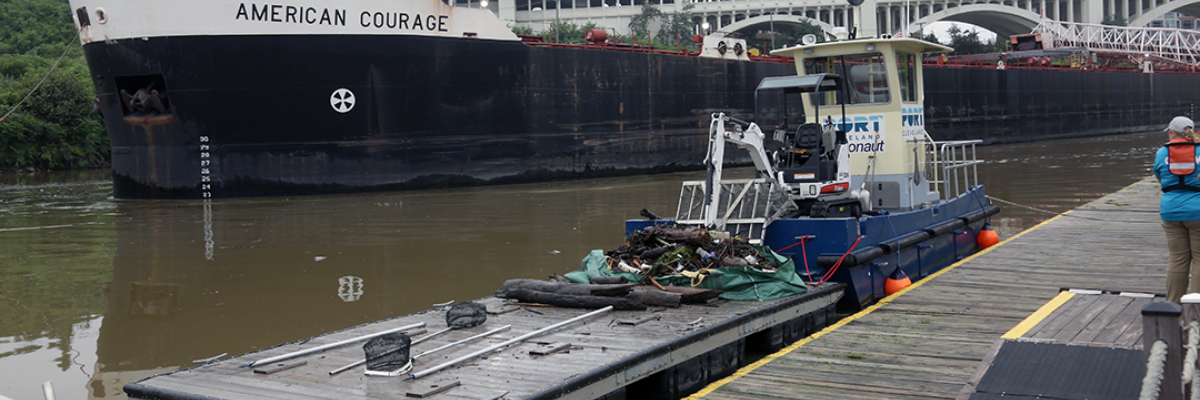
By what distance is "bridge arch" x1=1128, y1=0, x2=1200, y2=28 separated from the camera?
6681 cm

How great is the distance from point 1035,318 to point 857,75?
15.1ft

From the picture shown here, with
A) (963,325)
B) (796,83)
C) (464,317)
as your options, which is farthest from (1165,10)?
(464,317)

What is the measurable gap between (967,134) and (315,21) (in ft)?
79.0

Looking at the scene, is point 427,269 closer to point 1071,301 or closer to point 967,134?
point 1071,301

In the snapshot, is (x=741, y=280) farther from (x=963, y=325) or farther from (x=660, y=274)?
(x=963, y=325)

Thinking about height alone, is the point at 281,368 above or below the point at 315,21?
below

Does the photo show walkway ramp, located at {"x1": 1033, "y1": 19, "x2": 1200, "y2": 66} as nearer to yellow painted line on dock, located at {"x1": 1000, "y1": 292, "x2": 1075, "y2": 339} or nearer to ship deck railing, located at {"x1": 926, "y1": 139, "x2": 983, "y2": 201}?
ship deck railing, located at {"x1": 926, "y1": 139, "x2": 983, "y2": 201}

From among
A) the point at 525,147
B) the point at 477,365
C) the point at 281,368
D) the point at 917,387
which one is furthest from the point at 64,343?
the point at 525,147

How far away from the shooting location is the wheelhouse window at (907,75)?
988 cm

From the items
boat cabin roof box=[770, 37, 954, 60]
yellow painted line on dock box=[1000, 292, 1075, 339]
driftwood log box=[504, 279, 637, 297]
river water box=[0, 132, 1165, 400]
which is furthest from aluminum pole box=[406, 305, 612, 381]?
boat cabin roof box=[770, 37, 954, 60]

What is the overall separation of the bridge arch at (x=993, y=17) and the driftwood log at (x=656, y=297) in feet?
200

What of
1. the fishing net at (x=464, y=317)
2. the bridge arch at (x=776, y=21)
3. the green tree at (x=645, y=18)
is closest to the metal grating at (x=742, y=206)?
the fishing net at (x=464, y=317)

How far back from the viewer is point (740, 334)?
19.3ft

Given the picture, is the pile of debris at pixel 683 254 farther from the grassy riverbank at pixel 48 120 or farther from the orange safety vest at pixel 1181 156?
the grassy riverbank at pixel 48 120
